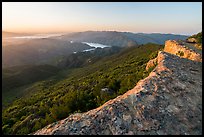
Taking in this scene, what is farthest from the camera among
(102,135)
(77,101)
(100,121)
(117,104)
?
(77,101)

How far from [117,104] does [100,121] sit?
3.86 ft

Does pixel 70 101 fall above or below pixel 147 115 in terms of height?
below

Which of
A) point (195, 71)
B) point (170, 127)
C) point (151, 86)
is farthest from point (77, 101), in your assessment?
point (170, 127)

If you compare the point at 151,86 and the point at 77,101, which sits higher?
the point at 151,86

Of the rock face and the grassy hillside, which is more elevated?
the rock face

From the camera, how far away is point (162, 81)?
34.3 ft

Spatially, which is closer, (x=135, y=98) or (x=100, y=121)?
(x=100, y=121)

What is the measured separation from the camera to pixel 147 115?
802 centimetres

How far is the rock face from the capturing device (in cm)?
748

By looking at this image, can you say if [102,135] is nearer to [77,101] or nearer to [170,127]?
[170,127]

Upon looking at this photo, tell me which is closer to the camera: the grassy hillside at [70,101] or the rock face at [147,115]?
the rock face at [147,115]

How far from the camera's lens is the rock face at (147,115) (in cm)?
748

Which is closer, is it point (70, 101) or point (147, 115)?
point (147, 115)

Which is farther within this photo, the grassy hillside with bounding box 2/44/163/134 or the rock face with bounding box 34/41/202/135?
the grassy hillside with bounding box 2/44/163/134
